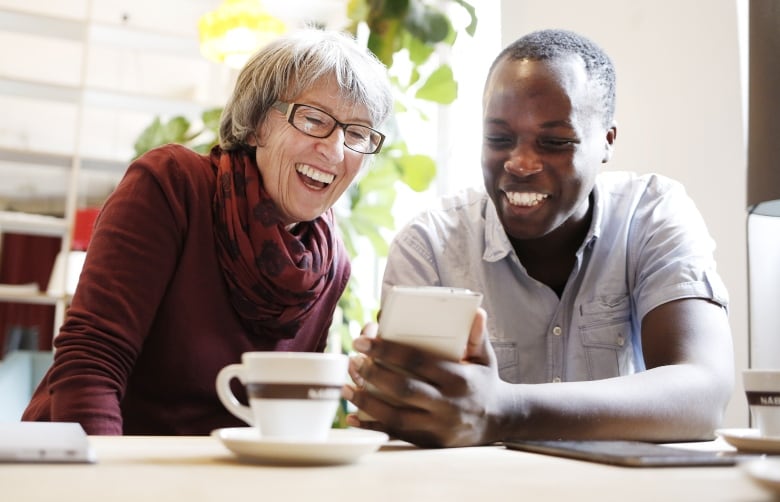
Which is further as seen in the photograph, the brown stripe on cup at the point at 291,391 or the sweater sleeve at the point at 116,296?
the sweater sleeve at the point at 116,296

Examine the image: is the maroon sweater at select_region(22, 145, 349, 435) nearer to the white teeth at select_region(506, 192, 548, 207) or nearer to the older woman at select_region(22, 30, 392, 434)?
the older woman at select_region(22, 30, 392, 434)

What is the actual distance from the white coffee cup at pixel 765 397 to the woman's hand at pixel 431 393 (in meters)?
0.26

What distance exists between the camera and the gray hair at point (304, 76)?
4.80ft

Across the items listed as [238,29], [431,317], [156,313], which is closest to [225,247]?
[156,313]

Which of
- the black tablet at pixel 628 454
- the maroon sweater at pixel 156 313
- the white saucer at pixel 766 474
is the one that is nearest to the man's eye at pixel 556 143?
the maroon sweater at pixel 156 313

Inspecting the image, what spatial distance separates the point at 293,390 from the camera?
67 cm

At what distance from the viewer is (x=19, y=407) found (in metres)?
2.74

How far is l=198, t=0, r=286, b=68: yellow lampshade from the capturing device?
3.10m

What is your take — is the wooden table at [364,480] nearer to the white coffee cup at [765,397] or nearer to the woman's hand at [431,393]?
the woman's hand at [431,393]

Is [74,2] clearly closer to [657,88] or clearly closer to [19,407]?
[19,407]

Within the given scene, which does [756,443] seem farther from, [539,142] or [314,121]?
[314,121]

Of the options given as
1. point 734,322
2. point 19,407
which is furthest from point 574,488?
point 19,407

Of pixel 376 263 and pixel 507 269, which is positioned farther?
pixel 376 263

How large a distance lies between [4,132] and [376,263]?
4922 mm
